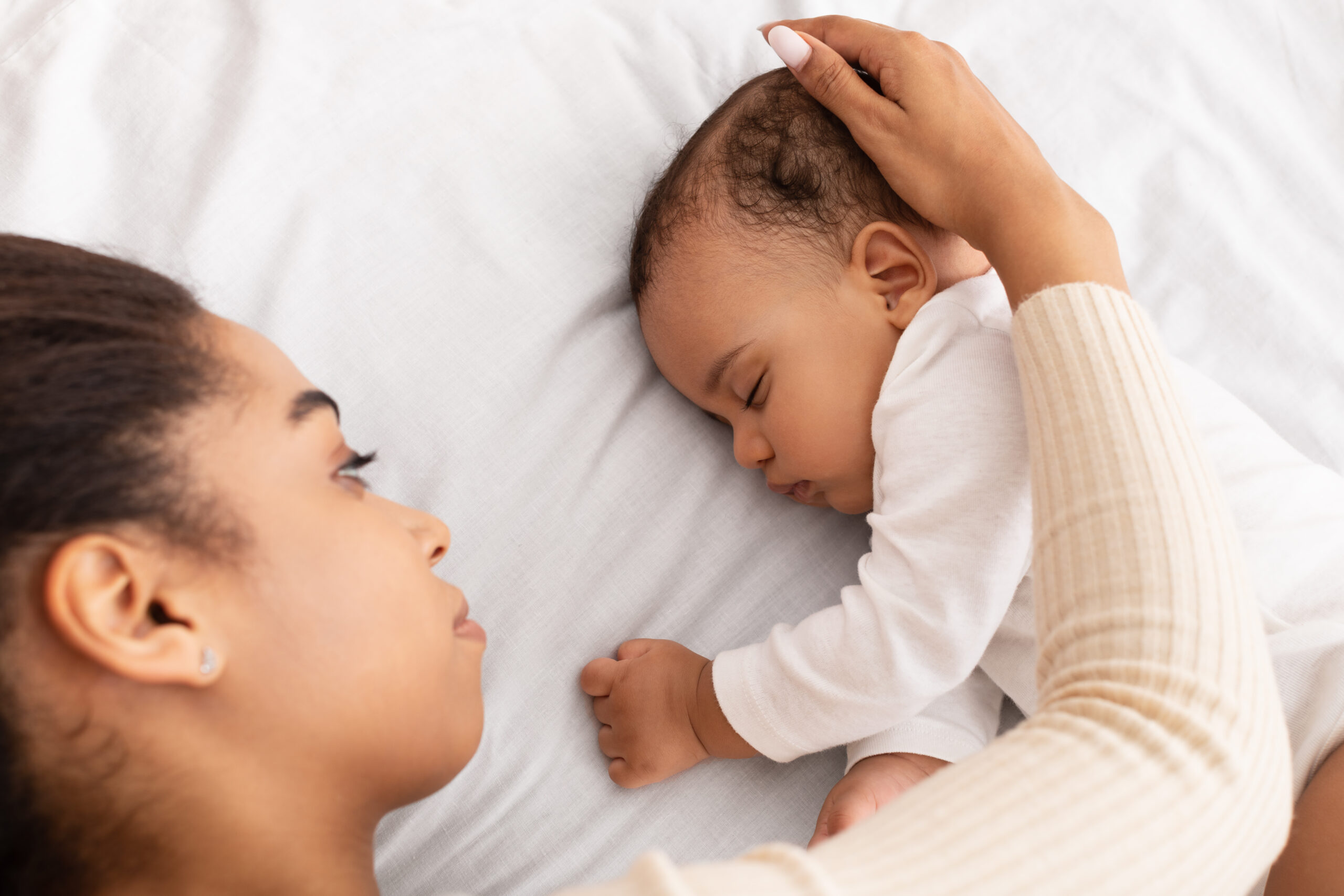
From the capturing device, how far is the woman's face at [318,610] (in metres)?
0.67

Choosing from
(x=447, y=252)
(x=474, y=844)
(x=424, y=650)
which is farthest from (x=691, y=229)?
(x=474, y=844)

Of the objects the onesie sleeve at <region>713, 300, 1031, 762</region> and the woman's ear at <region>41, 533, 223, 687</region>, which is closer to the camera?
the woman's ear at <region>41, 533, 223, 687</region>

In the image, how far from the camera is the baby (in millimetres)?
949

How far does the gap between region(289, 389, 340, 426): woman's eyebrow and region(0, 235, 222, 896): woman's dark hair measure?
0.07m

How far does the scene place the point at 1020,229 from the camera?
3.02 feet

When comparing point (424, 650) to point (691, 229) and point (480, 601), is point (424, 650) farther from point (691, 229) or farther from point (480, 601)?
point (691, 229)

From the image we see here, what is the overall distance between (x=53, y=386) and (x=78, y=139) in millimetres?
666

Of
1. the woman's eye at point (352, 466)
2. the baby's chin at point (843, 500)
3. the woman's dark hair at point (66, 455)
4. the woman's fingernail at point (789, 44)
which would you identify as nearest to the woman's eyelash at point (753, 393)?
the baby's chin at point (843, 500)

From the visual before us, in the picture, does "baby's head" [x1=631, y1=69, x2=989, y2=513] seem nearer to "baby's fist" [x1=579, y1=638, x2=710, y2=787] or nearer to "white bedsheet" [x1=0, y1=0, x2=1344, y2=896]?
"white bedsheet" [x1=0, y1=0, x2=1344, y2=896]

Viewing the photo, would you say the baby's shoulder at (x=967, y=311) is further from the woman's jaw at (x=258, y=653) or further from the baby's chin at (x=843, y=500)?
the woman's jaw at (x=258, y=653)

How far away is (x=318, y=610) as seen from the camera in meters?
0.70

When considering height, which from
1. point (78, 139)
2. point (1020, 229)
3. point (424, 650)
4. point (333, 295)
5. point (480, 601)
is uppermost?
point (1020, 229)

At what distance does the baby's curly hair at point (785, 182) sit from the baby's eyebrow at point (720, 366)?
134 mm

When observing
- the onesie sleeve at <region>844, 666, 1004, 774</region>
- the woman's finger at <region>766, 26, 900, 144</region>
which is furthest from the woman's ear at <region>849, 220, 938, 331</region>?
the onesie sleeve at <region>844, 666, 1004, 774</region>
